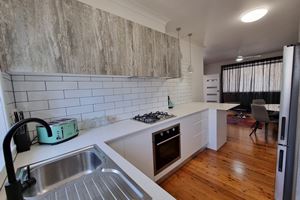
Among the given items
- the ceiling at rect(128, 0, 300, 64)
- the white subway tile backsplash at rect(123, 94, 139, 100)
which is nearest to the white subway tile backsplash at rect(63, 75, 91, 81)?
the white subway tile backsplash at rect(123, 94, 139, 100)

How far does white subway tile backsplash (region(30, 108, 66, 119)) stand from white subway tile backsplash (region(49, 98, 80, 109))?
0.04 meters

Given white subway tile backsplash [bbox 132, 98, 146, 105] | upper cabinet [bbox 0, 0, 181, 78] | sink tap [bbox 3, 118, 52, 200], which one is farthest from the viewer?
white subway tile backsplash [bbox 132, 98, 146, 105]

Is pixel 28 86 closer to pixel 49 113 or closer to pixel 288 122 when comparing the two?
pixel 49 113

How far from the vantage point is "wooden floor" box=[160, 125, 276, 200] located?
5.30 feet

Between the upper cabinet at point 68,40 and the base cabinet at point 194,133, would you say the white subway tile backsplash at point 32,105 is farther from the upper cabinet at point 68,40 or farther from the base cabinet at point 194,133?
the base cabinet at point 194,133

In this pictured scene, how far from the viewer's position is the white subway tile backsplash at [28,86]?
3.84 ft

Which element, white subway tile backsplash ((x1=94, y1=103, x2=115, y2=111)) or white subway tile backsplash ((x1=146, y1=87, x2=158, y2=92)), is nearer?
white subway tile backsplash ((x1=94, y1=103, x2=115, y2=111))

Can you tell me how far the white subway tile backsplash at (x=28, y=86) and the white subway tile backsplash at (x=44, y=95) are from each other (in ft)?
0.13

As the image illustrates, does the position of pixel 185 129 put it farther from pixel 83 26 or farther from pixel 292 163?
pixel 83 26

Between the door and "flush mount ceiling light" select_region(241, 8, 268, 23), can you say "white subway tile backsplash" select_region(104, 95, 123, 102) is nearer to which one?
the door

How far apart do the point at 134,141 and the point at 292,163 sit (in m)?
1.49

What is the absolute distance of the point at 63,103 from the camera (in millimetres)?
1411

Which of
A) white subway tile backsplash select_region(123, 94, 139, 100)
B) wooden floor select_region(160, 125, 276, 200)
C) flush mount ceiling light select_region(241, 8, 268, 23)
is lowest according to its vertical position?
wooden floor select_region(160, 125, 276, 200)

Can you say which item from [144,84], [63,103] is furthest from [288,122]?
[63,103]
